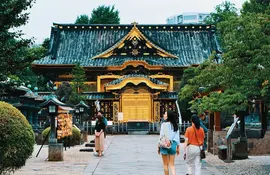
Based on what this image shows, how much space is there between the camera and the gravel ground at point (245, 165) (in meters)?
15.7

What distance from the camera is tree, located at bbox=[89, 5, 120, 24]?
283ft

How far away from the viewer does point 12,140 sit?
12930 millimetres

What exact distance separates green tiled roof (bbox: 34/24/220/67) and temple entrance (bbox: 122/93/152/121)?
3533mm

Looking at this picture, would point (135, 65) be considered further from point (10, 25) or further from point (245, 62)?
point (245, 62)

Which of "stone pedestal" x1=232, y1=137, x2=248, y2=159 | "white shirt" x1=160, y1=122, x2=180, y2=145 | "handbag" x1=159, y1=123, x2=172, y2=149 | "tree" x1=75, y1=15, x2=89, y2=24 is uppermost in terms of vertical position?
"tree" x1=75, y1=15, x2=89, y2=24

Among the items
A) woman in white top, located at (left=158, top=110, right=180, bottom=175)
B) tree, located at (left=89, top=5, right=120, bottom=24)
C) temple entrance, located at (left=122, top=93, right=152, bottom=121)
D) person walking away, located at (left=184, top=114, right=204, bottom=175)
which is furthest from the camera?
tree, located at (left=89, top=5, right=120, bottom=24)

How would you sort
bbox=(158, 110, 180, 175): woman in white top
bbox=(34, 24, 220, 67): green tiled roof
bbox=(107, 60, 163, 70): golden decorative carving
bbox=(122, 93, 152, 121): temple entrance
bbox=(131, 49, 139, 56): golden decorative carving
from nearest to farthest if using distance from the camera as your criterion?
bbox=(158, 110, 180, 175): woman in white top
bbox=(122, 93, 152, 121): temple entrance
bbox=(107, 60, 163, 70): golden decorative carving
bbox=(34, 24, 220, 67): green tiled roof
bbox=(131, 49, 139, 56): golden decorative carving

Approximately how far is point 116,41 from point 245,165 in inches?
1272

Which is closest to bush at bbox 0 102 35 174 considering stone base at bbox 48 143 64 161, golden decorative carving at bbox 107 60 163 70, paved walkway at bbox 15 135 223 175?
paved walkway at bbox 15 135 223 175

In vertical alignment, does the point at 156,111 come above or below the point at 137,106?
below

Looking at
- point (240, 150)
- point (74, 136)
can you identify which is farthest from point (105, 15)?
point (240, 150)

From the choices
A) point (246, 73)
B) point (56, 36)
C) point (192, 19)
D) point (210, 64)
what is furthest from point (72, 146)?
point (192, 19)

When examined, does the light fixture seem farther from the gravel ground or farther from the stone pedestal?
the stone pedestal

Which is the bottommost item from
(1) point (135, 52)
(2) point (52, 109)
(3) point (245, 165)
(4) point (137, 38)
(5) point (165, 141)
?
(3) point (245, 165)
